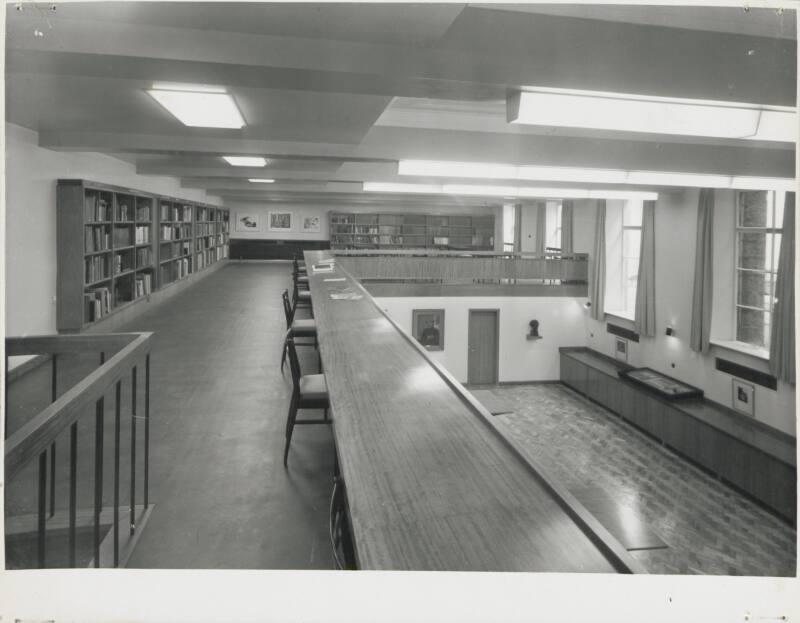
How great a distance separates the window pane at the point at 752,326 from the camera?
601 centimetres

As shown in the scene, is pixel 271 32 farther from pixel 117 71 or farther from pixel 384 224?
pixel 384 224

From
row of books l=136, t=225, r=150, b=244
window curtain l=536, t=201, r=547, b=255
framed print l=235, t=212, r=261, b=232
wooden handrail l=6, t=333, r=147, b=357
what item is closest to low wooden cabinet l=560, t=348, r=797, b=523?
wooden handrail l=6, t=333, r=147, b=357

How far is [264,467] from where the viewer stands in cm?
259

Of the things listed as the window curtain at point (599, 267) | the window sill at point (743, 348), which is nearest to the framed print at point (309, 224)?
the window curtain at point (599, 267)

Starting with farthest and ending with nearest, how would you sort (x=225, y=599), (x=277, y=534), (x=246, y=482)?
1. (x=246, y=482)
2. (x=277, y=534)
3. (x=225, y=599)

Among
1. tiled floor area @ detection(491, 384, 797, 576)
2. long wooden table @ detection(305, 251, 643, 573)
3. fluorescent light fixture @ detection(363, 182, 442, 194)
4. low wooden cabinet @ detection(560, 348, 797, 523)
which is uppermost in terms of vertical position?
fluorescent light fixture @ detection(363, 182, 442, 194)

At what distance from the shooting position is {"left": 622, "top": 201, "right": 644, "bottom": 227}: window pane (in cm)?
952

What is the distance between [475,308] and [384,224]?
811cm

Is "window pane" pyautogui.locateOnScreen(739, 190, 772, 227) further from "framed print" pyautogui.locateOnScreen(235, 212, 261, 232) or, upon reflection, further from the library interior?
"framed print" pyautogui.locateOnScreen(235, 212, 261, 232)

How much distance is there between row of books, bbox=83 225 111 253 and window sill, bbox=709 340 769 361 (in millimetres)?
6842

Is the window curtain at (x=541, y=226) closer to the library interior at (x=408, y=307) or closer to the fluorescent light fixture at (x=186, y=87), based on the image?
the library interior at (x=408, y=307)

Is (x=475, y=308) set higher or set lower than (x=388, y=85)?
lower

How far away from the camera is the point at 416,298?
10.0 m

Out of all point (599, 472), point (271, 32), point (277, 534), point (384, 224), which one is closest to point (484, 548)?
point (277, 534)
